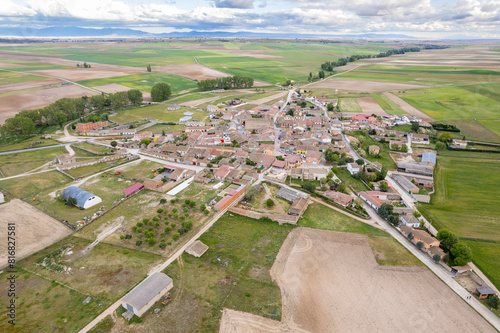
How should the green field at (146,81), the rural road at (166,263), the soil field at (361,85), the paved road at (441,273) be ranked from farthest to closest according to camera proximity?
the green field at (146,81)
the soil field at (361,85)
the paved road at (441,273)
the rural road at (166,263)

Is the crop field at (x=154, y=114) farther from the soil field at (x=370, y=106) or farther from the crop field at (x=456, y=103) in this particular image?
the crop field at (x=456, y=103)

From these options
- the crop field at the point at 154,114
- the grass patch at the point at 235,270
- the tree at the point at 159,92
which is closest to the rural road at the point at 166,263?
the grass patch at the point at 235,270

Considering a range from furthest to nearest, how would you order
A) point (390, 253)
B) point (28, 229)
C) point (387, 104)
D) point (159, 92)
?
point (159, 92) → point (387, 104) → point (28, 229) → point (390, 253)

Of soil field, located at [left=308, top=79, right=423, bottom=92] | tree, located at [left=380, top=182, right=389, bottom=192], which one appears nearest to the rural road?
tree, located at [left=380, top=182, right=389, bottom=192]

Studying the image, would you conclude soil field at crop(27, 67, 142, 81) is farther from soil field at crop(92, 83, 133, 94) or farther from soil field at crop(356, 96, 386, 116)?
soil field at crop(356, 96, 386, 116)

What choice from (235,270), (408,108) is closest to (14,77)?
(235,270)

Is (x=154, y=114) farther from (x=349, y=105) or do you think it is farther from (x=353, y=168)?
(x=349, y=105)
